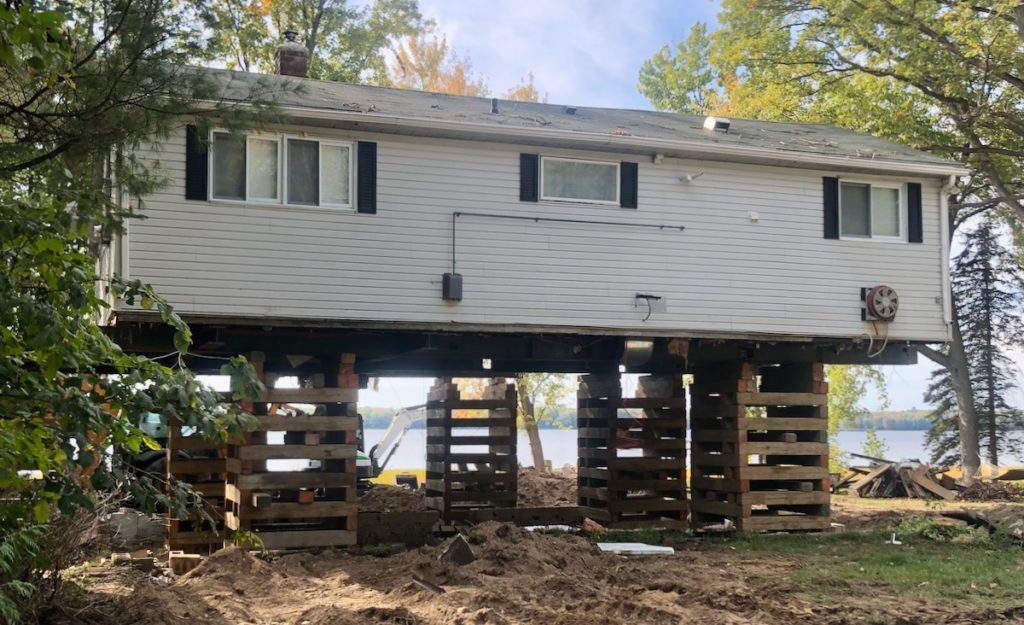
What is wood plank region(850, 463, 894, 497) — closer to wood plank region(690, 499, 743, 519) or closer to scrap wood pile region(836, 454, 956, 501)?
scrap wood pile region(836, 454, 956, 501)

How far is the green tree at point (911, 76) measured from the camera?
22953 mm

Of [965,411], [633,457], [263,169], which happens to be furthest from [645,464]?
[965,411]

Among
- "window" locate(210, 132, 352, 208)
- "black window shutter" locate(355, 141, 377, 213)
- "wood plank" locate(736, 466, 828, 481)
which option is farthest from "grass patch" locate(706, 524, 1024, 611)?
"window" locate(210, 132, 352, 208)

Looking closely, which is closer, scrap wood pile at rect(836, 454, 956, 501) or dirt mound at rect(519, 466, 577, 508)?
dirt mound at rect(519, 466, 577, 508)

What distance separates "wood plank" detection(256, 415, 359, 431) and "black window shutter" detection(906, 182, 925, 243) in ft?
29.4

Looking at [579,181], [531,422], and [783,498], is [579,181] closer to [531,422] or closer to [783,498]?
[783,498]

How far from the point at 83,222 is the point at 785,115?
2128 centimetres

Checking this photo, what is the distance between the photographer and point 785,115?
87.3 ft

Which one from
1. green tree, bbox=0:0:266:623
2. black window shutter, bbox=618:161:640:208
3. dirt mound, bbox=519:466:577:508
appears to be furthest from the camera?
dirt mound, bbox=519:466:577:508

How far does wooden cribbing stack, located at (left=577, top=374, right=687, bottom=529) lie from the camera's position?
1639cm

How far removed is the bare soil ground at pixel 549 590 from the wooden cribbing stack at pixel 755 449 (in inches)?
98.2

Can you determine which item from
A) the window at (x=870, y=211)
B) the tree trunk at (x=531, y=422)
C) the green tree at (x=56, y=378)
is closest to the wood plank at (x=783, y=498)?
the window at (x=870, y=211)

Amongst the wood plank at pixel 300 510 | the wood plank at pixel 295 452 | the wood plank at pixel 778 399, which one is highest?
the wood plank at pixel 778 399

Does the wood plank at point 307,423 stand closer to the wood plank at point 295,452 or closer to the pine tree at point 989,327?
the wood plank at point 295,452
